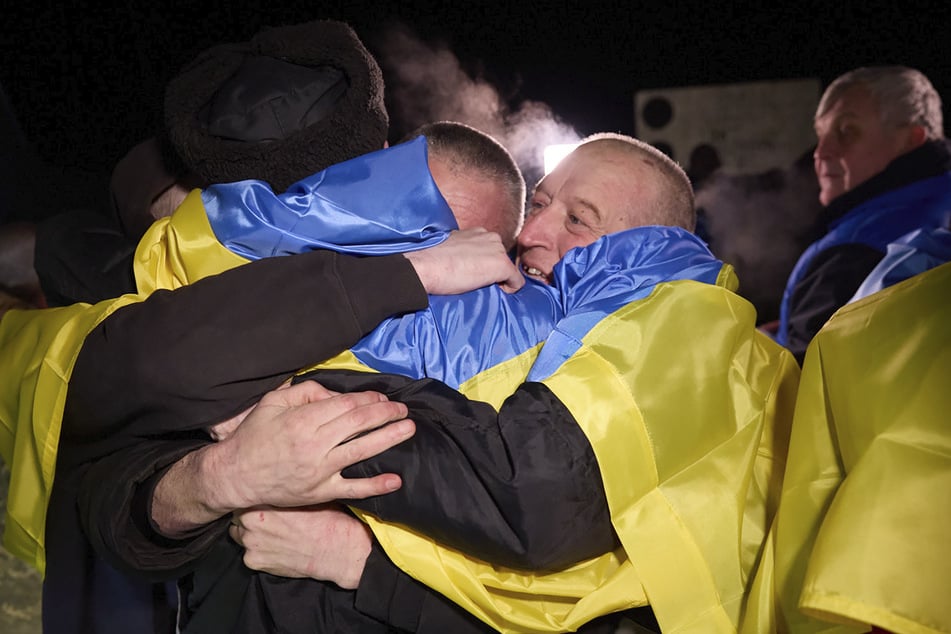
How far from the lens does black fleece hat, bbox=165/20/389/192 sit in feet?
4.17

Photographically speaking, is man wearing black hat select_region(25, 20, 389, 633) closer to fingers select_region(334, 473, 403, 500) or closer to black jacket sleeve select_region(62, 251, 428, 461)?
black jacket sleeve select_region(62, 251, 428, 461)

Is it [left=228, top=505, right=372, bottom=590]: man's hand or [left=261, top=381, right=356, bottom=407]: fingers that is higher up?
[left=261, top=381, right=356, bottom=407]: fingers

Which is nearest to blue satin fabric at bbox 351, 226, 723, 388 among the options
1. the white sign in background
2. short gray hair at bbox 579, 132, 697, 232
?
short gray hair at bbox 579, 132, 697, 232

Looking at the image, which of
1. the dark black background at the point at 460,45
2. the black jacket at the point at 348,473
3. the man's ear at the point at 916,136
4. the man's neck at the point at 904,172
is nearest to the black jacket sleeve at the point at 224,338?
the black jacket at the point at 348,473

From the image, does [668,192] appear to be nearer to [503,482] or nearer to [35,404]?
[503,482]

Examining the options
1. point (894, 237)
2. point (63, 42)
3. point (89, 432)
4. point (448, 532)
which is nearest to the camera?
point (448, 532)

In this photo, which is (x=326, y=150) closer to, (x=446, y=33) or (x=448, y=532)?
(x=448, y=532)

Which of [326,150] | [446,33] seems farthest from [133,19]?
[326,150]

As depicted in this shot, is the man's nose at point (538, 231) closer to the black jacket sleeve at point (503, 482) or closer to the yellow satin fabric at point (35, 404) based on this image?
the black jacket sleeve at point (503, 482)

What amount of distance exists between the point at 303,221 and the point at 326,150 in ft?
0.46

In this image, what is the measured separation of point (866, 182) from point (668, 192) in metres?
1.26

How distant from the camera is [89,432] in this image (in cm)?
121

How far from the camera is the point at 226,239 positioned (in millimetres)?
1208

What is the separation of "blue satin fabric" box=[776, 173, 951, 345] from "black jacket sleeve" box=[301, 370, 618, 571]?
1613mm
